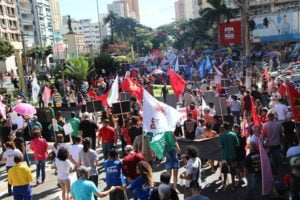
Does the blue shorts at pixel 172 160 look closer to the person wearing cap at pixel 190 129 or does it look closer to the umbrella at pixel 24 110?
the person wearing cap at pixel 190 129

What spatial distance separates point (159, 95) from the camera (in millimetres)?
24281

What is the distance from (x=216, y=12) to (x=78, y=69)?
1429 inches

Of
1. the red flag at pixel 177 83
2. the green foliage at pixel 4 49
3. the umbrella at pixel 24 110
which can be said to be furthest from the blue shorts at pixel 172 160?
the green foliage at pixel 4 49

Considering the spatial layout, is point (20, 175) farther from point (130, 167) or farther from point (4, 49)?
point (4, 49)

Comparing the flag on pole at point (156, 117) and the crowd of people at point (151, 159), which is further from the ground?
the flag on pole at point (156, 117)

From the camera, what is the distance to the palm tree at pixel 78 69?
111ft

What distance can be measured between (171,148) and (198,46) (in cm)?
7536

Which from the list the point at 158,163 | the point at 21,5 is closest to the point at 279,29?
the point at 158,163

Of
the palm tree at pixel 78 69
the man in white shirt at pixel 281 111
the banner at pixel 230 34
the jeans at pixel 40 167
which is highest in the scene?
the banner at pixel 230 34

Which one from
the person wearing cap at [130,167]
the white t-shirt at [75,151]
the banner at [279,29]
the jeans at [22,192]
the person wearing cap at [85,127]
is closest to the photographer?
the person wearing cap at [130,167]


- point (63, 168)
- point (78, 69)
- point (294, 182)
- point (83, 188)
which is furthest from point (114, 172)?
point (78, 69)

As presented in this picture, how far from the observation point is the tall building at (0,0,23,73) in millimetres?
79625

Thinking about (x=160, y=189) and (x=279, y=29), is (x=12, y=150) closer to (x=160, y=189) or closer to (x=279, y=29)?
(x=160, y=189)

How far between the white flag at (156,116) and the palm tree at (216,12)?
56.8 metres
